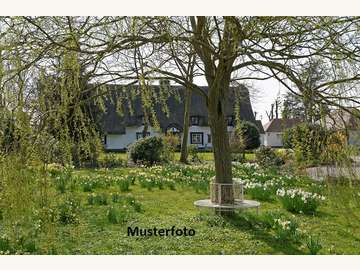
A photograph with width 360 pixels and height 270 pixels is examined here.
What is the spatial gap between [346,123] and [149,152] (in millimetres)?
3715

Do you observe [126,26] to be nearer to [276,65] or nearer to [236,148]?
[276,65]

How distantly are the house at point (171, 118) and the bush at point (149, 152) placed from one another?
114cm

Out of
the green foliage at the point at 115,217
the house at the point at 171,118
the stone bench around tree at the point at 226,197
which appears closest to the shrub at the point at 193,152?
the house at the point at 171,118

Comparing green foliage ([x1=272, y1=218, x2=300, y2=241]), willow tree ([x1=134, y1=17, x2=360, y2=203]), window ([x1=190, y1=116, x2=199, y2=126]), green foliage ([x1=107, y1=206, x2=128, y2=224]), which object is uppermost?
willow tree ([x1=134, y1=17, x2=360, y2=203])

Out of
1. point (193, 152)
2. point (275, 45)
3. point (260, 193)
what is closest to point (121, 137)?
point (193, 152)

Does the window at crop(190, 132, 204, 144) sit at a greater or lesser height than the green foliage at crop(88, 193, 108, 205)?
greater

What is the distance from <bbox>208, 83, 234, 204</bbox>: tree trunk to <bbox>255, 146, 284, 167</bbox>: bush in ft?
9.25

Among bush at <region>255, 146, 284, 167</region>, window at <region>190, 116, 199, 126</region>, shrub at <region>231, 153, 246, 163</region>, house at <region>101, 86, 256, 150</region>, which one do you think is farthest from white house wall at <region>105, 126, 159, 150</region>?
shrub at <region>231, 153, 246, 163</region>

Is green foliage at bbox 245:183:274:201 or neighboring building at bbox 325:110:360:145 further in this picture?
green foliage at bbox 245:183:274:201

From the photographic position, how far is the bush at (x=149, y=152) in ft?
18.6

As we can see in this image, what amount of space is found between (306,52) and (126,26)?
1212 millimetres

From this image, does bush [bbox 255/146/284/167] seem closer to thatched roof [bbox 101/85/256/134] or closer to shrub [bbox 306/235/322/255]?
thatched roof [bbox 101/85/256/134]

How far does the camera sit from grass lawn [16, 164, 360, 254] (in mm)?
3016

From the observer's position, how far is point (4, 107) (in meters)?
2.11
